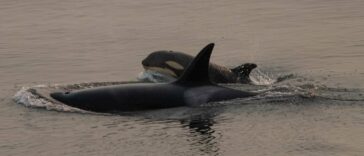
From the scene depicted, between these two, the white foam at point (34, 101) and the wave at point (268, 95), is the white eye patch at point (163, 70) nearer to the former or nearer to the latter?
the wave at point (268, 95)

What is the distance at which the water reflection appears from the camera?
13.1m

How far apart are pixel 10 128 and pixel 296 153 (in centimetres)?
441

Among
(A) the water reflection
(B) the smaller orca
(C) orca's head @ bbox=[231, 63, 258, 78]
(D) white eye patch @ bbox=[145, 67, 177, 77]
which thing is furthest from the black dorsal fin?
(D) white eye patch @ bbox=[145, 67, 177, 77]

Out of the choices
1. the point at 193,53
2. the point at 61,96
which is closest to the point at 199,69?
the point at 61,96

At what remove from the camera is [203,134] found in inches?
550

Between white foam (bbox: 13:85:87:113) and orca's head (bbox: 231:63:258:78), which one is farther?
orca's head (bbox: 231:63:258:78)

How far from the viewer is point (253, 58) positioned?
21.9m

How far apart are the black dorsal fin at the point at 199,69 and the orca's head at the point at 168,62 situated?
3.38 meters

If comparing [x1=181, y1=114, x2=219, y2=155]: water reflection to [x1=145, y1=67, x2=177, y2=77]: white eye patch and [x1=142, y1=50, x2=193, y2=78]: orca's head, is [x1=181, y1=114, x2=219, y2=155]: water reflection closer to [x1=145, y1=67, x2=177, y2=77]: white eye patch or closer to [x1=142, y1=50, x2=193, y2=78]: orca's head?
[x1=142, y1=50, x2=193, y2=78]: orca's head

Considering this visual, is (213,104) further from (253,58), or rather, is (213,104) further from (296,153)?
(253,58)

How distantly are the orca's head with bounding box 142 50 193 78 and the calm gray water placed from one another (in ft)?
1.77

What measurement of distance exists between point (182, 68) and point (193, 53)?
9.39 feet

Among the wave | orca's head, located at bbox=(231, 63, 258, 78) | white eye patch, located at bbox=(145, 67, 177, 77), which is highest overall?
white eye patch, located at bbox=(145, 67, 177, 77)

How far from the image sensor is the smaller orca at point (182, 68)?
19.1 m
